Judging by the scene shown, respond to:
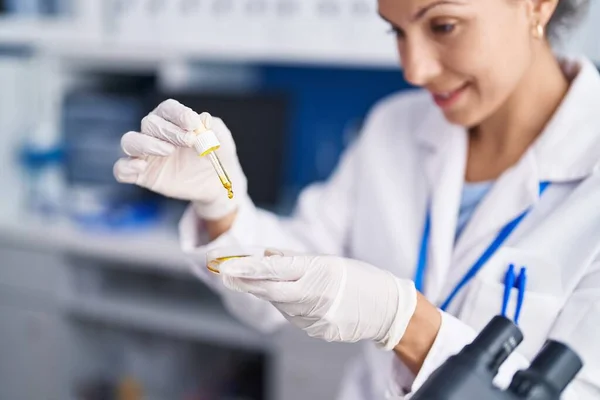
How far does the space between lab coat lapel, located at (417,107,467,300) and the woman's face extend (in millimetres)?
113

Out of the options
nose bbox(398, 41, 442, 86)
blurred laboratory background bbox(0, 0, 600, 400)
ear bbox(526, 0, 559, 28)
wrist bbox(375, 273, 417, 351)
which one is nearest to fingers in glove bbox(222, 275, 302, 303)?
wrist bbox(375, 273, 417, 351)

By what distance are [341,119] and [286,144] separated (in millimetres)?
272

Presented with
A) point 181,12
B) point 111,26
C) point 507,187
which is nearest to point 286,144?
point 181,12

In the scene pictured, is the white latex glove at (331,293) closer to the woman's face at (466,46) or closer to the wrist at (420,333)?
the wrist at (420,333)

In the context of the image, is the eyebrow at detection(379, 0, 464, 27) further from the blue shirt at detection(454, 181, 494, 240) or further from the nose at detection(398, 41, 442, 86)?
the blue shirt at detection(454, 181, 494, 240)

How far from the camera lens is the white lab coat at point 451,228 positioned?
0.79 meters

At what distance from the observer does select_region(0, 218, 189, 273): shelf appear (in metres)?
1.79

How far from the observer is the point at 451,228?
0.95 meters

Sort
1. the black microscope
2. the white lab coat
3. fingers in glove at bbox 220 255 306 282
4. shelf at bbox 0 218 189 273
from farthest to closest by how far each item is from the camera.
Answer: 1. shelf at bbox 0 218 189 273
2. the white lab coat
3. fingers in glove at bbox 220 255 306 282
4. the black microscope

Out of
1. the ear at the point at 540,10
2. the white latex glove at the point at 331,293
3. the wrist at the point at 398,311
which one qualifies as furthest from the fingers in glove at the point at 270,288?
the ear at the point at 540,10

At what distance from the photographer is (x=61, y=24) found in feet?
7.02

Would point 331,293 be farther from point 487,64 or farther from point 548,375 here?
point 487,64

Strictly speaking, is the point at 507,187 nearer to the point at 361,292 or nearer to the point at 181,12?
the point at 361,292

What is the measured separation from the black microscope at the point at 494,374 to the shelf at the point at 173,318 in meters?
1.27
